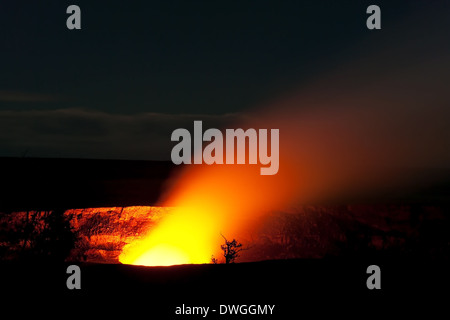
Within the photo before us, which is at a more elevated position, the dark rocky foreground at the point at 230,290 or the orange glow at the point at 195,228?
the orange glow at the point at 195,228

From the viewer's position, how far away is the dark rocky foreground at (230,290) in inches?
204

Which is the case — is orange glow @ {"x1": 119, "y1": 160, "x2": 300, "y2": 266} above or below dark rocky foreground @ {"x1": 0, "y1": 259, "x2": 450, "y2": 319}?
above

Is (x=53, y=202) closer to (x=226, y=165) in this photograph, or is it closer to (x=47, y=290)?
(x=47, y=290)

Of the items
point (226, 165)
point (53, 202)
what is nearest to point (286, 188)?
point (226, 165)

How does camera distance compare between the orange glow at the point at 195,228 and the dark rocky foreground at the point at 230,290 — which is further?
the orange glow at the point at 195,228

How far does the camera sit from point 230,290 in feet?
18.4

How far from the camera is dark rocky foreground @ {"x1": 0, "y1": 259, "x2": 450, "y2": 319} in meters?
5.18

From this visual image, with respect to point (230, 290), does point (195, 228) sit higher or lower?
higher

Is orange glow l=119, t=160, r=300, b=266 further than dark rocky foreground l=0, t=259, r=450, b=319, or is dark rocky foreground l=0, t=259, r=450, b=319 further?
orange glow l=119, t=160, r=300, b=266

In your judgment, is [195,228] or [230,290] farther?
[195,228]
